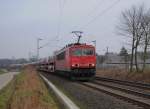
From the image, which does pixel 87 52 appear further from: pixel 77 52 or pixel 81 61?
pixel 81 61

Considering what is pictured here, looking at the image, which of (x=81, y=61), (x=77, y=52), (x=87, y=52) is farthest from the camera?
(x=87, y=52)

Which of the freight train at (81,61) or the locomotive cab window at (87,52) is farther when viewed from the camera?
the locomotive cab window at (87,52)

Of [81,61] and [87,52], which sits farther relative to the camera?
[87,52]

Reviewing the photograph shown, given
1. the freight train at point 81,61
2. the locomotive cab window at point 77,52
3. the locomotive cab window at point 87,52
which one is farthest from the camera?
the locomotive cab window at point 87,52

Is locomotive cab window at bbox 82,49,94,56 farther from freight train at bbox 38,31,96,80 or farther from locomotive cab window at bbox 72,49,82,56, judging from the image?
locomotive cab window at bbox 72,49,82,56

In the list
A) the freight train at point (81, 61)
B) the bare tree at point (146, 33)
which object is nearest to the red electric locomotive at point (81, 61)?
→ the freight train at point (81, 61)

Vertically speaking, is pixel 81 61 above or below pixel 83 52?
below

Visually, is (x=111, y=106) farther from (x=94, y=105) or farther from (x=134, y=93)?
(x=134, y=93)

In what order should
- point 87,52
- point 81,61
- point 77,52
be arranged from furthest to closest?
point 87,52 → point 77,52 → point 81,61

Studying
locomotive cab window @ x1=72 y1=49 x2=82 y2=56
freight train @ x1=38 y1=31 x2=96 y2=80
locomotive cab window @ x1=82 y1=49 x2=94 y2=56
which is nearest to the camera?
freight train @ x1=38 y1=31 x2=96 y2=80

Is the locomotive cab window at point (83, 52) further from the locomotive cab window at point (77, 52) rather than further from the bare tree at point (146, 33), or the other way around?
the bare tree at point (146, 33)

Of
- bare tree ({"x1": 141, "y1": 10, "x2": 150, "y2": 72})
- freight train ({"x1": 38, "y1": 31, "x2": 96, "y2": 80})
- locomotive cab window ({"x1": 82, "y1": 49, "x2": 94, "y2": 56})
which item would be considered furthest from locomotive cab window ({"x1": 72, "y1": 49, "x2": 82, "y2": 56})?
bare tree ({"x1": 141, "y1": 10, "x2": 150, "y2": 72})

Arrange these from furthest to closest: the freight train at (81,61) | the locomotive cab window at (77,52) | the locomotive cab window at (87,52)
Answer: the locomotive cab window at (87,52) → the locomotive cab window at (77,52) → the freight train at (81,61)

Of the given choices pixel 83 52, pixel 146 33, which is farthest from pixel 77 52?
pixel 146 33
